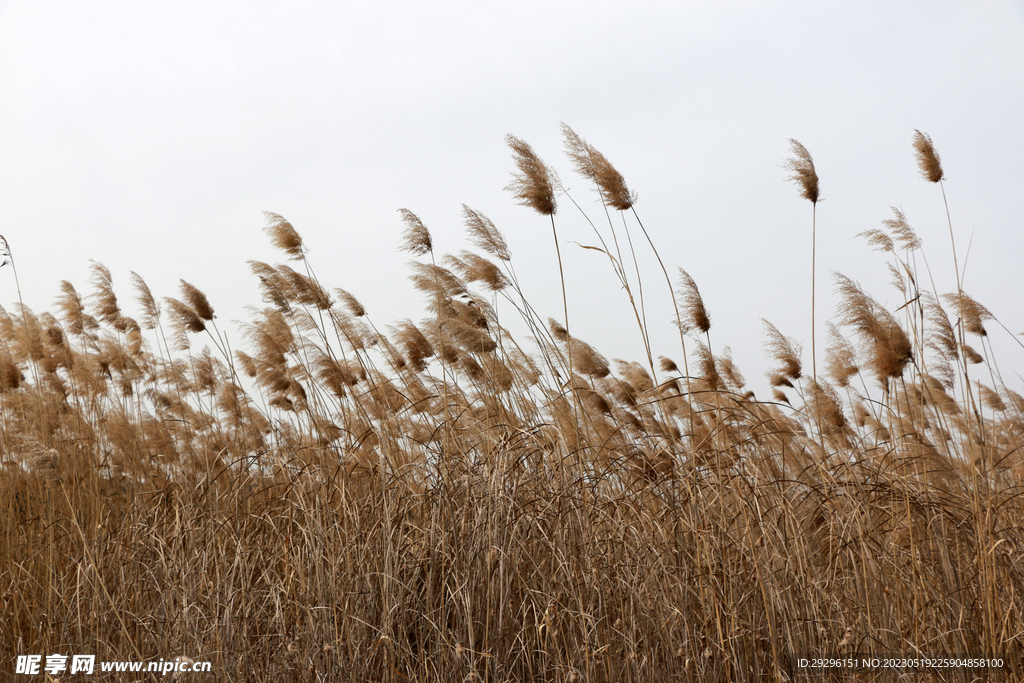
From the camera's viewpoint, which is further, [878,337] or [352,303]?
[352,303]

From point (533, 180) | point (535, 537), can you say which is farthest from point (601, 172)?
point (535, 537)

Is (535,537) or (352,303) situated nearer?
(535,537)

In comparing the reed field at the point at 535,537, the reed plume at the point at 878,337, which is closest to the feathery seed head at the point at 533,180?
the reed field at the point at 535,537

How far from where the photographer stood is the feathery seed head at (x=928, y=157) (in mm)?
3859

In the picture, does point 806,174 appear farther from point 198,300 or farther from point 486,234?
point 198,300

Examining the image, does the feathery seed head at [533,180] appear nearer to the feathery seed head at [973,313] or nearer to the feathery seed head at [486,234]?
the feathery seed head at [486,234]

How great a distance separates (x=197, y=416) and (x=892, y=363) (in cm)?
466

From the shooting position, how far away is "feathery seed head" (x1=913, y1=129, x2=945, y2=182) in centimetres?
386

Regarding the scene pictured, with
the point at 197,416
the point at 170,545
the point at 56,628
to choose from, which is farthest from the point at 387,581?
the point at 197,416

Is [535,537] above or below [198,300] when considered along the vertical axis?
below

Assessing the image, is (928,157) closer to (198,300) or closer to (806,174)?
(806,174)

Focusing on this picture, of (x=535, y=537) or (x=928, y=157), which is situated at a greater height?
(x=928, y=157)

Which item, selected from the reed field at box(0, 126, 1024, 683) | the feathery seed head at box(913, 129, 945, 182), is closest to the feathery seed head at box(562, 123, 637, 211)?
the reed field at box(0, 126, 1024, 683)

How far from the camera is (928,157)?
152 inches
